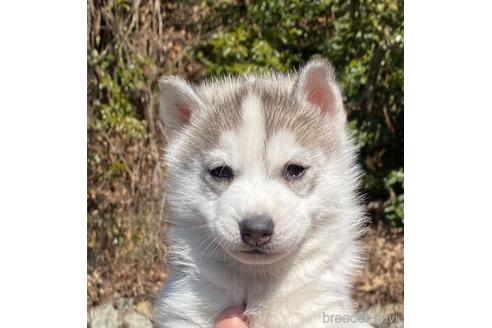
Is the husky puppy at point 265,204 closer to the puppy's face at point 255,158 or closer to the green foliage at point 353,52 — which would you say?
the puppy's face at point 255,158

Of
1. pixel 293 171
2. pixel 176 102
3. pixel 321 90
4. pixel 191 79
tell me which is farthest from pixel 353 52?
pixel 293 171

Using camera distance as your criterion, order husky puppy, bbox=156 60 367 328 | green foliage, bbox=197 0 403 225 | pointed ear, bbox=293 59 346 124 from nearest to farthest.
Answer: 1. husky puppy, bbox=156 60 367 328
2. pointed ear, bbox=293 59 346 124
3. green foliage, bbox=197 0 403 225

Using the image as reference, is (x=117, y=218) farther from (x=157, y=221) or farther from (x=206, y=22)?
(x=206, y=22)

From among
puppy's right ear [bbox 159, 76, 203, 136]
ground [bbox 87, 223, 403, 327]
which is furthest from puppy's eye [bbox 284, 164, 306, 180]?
ground [bbox 87, 223, 403, 327]

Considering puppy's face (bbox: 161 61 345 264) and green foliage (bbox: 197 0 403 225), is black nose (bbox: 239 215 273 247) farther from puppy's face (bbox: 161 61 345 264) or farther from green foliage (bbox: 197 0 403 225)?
green foliage (bbox: 197 0 403 225)

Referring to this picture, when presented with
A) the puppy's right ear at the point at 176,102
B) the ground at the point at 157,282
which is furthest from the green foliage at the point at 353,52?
the puppy's right ear at the point at 176,102

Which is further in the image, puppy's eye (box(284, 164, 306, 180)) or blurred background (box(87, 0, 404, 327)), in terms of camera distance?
blurred background (box(87, 0, 404, 327))

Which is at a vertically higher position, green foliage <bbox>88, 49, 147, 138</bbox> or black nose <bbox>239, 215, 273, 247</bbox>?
green foliage <bbox>88, 49, 147, 138</bbox>
